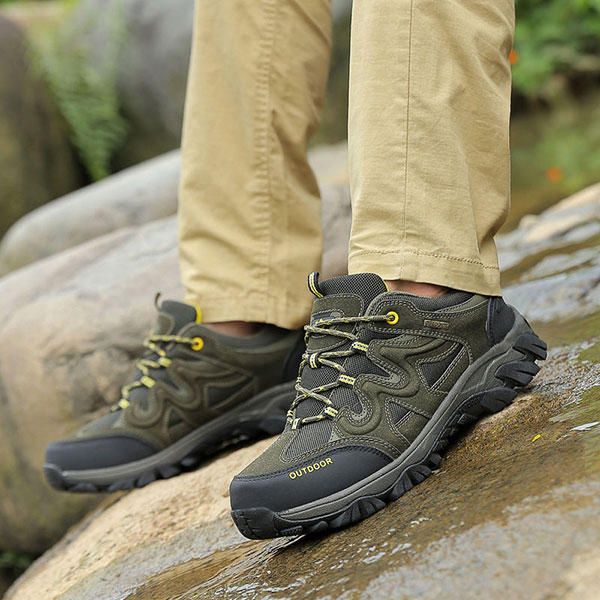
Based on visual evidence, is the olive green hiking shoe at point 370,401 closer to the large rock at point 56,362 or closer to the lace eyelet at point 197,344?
the lace eyelet at point 197,344

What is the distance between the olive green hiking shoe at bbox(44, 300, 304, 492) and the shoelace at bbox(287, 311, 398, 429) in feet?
1.74

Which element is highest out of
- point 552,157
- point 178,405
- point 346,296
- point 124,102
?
point 124,102

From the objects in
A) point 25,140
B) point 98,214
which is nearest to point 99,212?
point 98,214

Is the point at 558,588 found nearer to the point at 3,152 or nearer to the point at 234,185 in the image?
the point at 234,185

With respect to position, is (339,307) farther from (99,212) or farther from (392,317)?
(99,212)

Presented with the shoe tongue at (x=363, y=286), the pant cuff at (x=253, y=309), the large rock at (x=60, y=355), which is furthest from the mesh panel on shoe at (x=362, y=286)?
the large rock at (x=60, y=355)

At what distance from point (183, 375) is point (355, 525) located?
0.71 meters

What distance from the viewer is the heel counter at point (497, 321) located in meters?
1.48

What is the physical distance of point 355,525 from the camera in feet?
4.17

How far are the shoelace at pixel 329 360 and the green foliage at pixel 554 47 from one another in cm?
750

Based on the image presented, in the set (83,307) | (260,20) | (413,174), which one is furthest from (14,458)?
(413,174)

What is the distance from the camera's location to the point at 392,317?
1354 mm

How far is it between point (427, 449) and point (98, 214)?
3.00 meters

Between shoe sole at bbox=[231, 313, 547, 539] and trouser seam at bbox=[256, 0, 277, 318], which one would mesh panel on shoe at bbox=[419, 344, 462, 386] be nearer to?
shoe sole at bbox=[231, 313, 547, 539]
